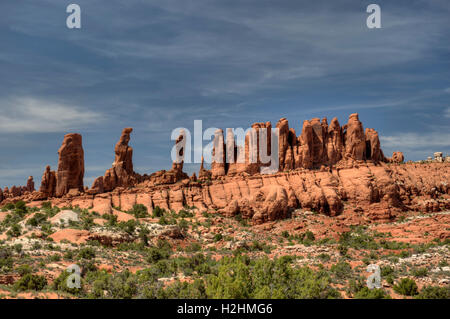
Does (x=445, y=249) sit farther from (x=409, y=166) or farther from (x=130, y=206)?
(x=130, y=206)

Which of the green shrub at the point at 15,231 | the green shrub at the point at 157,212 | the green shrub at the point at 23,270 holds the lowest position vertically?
the green shrub at the point at 23,270

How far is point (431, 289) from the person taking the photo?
42.1 m

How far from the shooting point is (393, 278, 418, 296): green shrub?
1690 inches

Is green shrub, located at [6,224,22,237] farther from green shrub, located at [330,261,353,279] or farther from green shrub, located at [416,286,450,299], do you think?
green shrub, located at [416,286,450,299]

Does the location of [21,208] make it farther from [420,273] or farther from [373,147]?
[373,147]

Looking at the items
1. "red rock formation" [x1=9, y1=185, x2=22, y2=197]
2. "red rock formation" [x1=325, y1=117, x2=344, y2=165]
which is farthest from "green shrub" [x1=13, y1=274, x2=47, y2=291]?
"red rock formation" [x1=9, y1=185, x2=22, y2=197]

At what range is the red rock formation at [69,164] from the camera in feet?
296

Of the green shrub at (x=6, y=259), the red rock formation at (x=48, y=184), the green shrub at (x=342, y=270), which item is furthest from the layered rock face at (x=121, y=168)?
the green shrub at (x=342, y=270)

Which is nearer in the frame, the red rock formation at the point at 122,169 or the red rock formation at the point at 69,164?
the red rock formation at the point at 69,164

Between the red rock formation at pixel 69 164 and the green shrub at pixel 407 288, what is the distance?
66.4 metres

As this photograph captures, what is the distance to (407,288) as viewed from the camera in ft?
141

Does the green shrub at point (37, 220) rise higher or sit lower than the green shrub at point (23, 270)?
higher

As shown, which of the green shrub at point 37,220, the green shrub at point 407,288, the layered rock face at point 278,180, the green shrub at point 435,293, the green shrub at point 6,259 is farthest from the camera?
the layered rock face at point 278,180

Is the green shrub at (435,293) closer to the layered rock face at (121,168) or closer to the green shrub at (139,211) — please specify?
the green shrub at (139,211)
